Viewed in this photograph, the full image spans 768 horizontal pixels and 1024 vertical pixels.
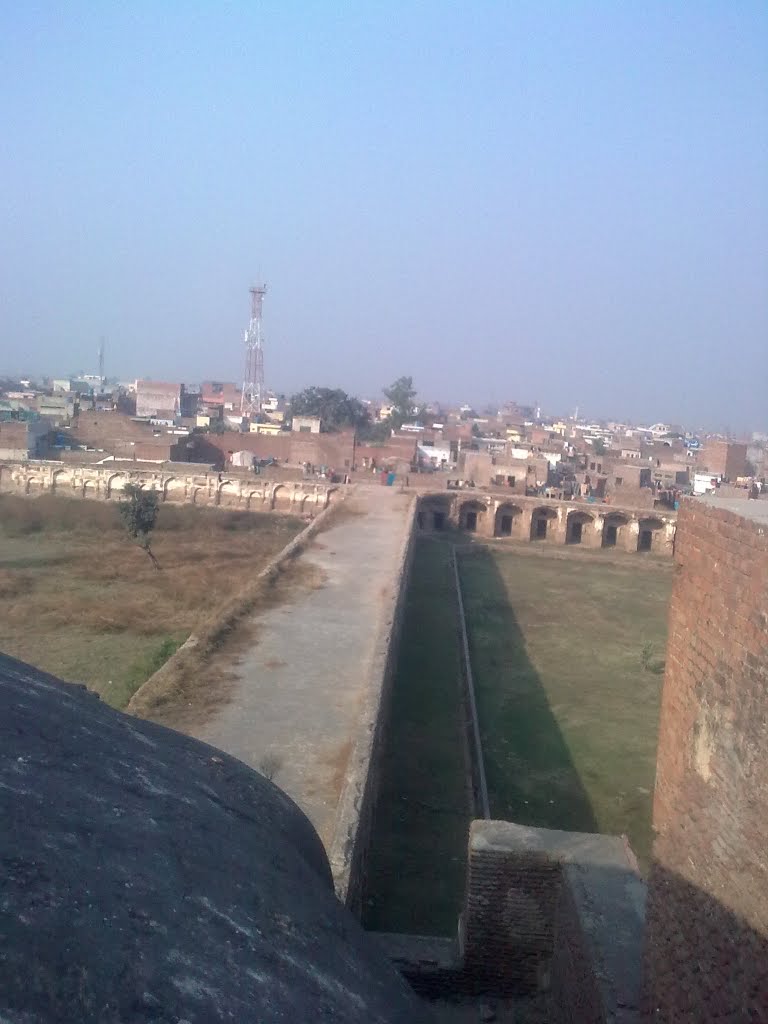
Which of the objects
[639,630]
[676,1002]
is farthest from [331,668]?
[639,630]

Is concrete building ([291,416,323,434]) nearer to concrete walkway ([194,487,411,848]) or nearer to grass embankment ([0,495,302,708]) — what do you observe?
grass embankment ([0,495,302,708])

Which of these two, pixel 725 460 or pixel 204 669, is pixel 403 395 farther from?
pixel 204 669

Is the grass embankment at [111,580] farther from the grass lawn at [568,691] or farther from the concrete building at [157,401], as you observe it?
the concrete building at [157,401]

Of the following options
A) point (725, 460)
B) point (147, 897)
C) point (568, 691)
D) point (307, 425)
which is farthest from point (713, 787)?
point (307, 425)

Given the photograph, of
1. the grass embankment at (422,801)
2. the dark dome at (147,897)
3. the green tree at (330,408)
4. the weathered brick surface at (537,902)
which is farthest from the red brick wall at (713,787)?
the green tree at (330,408)

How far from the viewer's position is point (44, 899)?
155 centimetres

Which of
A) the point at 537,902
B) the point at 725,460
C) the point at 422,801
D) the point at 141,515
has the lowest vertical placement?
the point at 422,801

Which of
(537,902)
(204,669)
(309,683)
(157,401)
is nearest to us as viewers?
(537,902)

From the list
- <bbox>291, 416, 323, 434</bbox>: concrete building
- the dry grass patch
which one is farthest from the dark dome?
<bbox>291, 416, 323, 434</bbox>: concrete building

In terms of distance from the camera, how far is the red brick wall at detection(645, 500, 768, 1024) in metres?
2.89

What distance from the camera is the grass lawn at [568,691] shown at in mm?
9258

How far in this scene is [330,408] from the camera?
2330 inches

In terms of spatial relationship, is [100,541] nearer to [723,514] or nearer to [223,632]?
[223,632]

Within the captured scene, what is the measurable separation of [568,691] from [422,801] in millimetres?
4791
